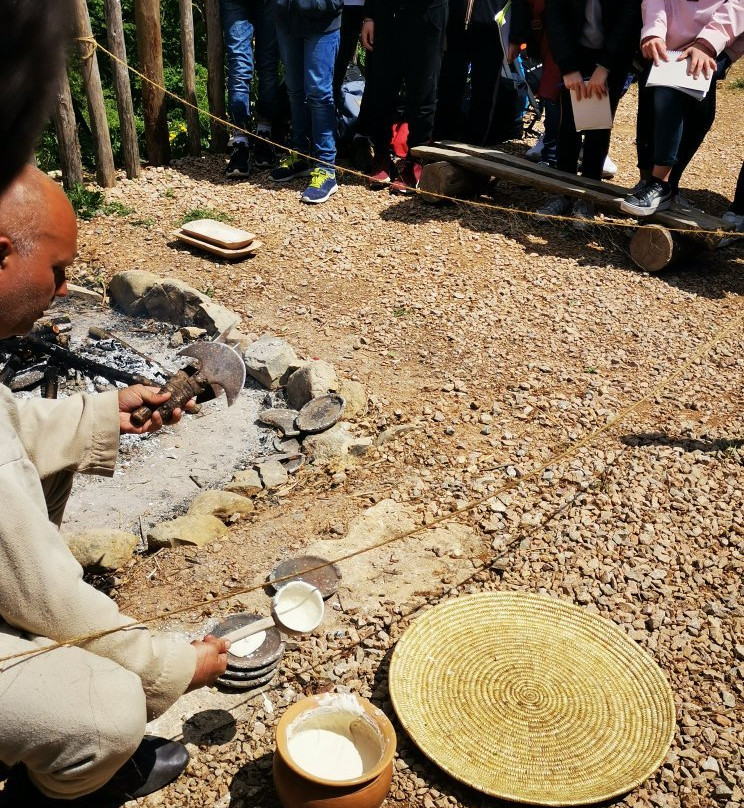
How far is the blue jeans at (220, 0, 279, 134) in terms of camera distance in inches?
293

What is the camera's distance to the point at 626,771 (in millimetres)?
2678

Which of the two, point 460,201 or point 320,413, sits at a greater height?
point 460,201

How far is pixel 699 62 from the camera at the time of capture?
18.9 ft

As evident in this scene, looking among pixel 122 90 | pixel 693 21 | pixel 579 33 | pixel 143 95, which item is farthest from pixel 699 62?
pixel 143 95

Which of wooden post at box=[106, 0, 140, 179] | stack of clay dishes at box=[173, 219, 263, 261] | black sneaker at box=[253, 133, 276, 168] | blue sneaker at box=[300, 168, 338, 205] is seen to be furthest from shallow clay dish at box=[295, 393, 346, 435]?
black sneaker at box=[253, 133, 276, 168]

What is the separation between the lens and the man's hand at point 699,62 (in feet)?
18.9

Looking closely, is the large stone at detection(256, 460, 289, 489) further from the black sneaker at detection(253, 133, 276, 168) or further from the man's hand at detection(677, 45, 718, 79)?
the black sneaker at detection(253, 133, 276, 168)

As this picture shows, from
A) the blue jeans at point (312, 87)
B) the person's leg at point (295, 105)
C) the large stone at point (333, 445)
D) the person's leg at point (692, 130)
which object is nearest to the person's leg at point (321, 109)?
the blue jeans at point (312, 87)

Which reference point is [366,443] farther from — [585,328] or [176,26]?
[176,26]

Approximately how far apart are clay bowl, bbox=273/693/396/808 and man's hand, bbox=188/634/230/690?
265mm

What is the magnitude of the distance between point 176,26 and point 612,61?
Result: 206 inches

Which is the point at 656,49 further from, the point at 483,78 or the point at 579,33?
the point at 483,78

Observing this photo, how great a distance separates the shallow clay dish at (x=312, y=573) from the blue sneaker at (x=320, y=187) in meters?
4.36

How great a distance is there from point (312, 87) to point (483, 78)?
1.60 metres
